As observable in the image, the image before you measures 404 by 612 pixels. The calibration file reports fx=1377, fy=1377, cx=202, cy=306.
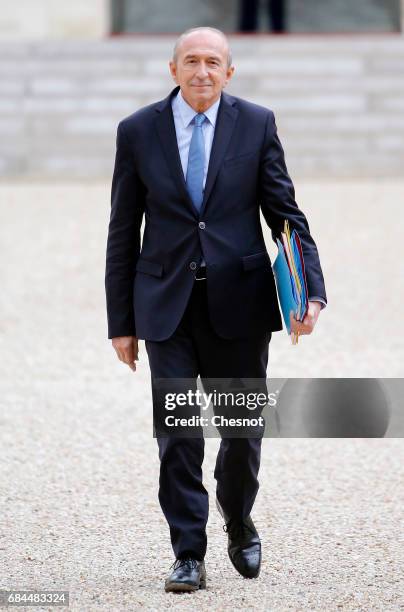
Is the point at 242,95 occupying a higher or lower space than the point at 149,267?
higher

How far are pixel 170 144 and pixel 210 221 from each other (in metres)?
0.27

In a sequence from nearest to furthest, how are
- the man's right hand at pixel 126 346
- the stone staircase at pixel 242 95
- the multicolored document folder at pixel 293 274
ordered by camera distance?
the multicolored document folder at pixel 293 274, the man's right hand at pixel 126 346, the stone staircase at pixel 242 95

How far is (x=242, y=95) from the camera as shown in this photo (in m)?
18.0

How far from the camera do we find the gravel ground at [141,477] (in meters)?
4.38

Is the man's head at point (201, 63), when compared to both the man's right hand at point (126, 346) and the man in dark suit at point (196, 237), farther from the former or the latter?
the man's right hand at point (126, 346)

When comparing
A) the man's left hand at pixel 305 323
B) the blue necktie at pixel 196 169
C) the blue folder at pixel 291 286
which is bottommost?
the man's left hand at pixel 305 323

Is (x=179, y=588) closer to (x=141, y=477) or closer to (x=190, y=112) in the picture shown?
(x=190, y=112)

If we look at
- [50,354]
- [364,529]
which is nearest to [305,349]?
[50,354]

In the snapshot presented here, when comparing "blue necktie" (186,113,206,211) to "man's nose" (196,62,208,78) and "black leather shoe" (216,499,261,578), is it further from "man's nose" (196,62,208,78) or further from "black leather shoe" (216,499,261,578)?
"black leather shoe" (216,499,261,578)

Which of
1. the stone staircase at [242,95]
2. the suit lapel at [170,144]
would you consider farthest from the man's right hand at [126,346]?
the stone staircase at [242,95]

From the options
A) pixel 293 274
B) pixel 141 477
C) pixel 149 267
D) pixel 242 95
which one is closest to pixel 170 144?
pixel 149 267

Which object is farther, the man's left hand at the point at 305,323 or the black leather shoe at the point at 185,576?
the black leather shoe at the point at 185,576

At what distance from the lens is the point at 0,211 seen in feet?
51.0

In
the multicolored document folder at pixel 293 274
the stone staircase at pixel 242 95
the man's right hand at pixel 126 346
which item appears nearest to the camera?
the multicolored document folder at pixel 293 274
